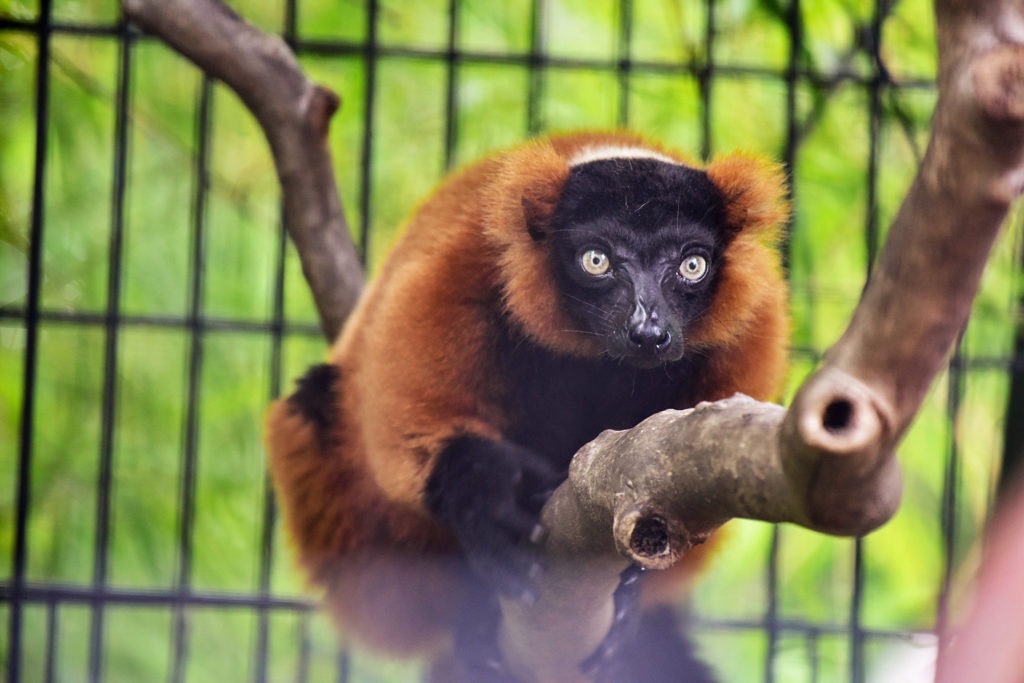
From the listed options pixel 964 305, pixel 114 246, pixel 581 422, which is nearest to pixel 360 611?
pixel 581 422

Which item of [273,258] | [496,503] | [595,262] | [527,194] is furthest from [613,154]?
[273,258]

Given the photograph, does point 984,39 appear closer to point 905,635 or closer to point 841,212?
point 905,635

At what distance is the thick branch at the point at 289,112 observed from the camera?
8.02ft

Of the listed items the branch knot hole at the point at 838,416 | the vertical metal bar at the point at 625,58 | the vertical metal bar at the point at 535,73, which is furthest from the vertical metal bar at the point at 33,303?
the branch knot hole at the point at 838,416

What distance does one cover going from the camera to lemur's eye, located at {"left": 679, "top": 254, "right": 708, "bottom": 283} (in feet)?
6.47

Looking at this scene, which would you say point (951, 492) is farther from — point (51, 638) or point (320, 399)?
point (51, 638)

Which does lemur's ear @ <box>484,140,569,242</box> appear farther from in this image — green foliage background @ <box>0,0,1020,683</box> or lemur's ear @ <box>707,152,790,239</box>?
green foliage background @ <box>0,0,1020,683</box>

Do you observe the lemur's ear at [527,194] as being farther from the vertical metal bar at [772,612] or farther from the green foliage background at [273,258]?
the green foliage background at [273,258]

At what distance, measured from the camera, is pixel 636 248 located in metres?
1.92

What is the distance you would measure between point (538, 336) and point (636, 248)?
0.28 meters

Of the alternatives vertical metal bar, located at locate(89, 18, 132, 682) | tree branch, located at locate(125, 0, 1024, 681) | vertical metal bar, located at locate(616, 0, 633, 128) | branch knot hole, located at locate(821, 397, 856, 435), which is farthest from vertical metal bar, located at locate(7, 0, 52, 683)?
branch knot hole, located at locate(821, 397, 856, 435)

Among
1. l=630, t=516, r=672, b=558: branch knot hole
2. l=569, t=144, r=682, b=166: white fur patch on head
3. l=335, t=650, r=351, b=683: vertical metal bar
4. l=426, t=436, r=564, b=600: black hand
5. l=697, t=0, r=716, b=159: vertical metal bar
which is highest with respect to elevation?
l=697, t=0, r=716, b=159: vertical metal bar

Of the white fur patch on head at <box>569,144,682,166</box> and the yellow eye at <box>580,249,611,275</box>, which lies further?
the white fur patch on head at <box>569,144,682,166</box>

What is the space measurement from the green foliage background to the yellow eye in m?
1.57
